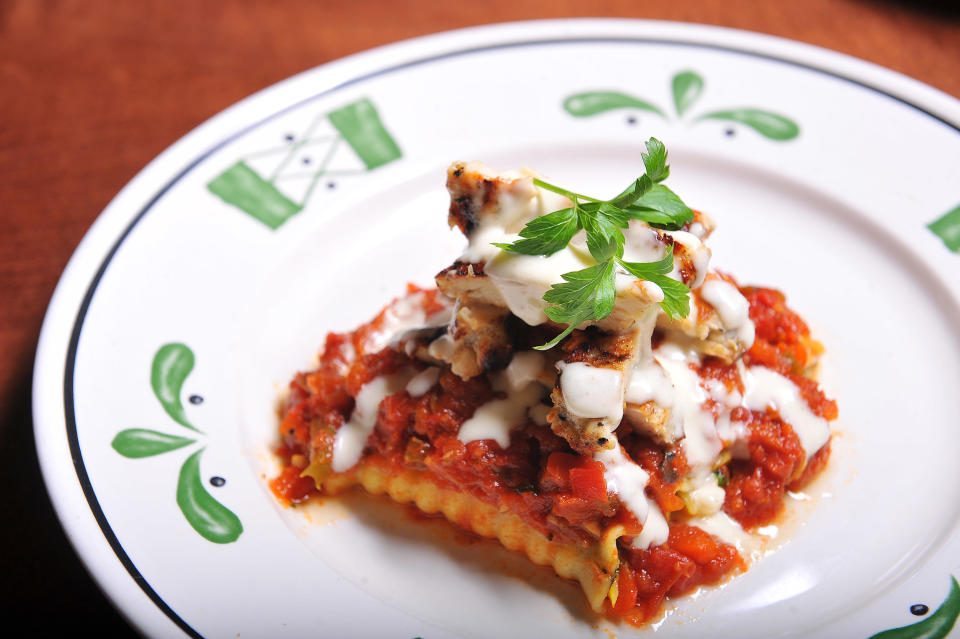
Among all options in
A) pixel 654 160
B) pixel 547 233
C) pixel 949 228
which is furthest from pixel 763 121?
pixel 547 233

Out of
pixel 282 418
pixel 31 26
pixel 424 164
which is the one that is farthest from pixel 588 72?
pixel 31 26

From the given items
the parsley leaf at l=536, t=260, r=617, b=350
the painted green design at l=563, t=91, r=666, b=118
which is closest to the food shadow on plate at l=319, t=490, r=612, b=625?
the parsley leaf at l=536, t=260, r=617, b=350

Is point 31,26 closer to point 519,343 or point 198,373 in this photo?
point 198,373

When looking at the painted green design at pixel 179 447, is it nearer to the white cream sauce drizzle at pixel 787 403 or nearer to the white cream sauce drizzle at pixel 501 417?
the white cream sauce drizzle at pixel 501 417

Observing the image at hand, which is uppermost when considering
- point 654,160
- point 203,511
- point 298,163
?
point 298,163

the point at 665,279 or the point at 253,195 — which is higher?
the point at 253,195

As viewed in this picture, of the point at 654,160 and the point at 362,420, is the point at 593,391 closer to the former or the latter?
the point at 654,160
